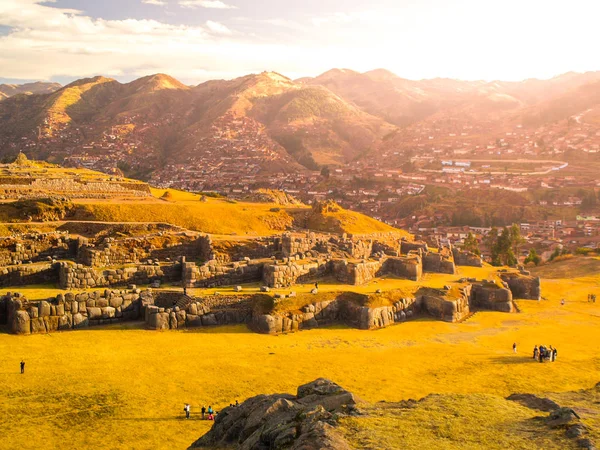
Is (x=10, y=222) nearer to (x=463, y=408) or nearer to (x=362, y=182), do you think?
(x=463, y=408)

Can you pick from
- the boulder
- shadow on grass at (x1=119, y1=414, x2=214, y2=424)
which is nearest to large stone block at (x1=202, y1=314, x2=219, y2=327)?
the boulder

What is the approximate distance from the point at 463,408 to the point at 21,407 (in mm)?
15498

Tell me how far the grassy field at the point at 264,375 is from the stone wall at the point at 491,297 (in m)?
3.54

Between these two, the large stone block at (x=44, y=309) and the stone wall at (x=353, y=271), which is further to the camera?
the stone wall at (x=353, y=271)

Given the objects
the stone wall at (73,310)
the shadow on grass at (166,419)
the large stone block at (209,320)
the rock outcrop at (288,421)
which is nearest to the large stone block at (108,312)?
the stone wall at (73,310)

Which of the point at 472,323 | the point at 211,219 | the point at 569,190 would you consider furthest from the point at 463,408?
the point at 569,190

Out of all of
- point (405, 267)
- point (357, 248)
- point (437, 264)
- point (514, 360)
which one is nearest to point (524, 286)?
point (437, 264)

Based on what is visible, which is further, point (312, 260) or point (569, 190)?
point (569, 190)

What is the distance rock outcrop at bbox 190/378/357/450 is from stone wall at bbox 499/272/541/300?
31.8 m

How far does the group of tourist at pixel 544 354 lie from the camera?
85.5 feet

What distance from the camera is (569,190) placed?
112312mm

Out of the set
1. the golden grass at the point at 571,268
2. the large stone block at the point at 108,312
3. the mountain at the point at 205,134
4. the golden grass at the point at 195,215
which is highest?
the mountain at the point at 205,134

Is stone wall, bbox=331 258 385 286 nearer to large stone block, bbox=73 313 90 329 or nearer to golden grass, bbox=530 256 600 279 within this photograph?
large stone block, bbox=73 313 90 329

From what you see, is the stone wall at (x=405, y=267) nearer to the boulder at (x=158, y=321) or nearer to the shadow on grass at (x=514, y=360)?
the shadow on grass at (x=514, y=360)
